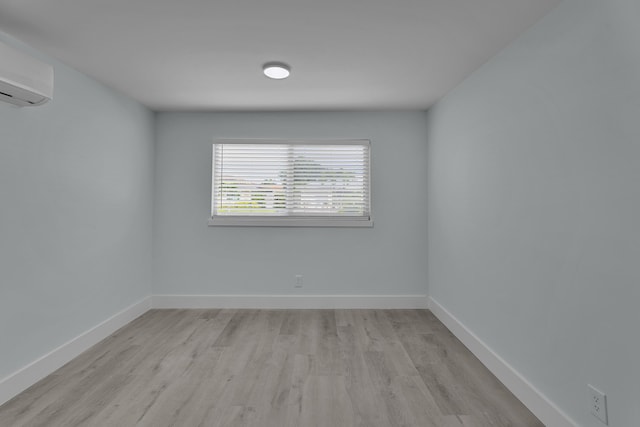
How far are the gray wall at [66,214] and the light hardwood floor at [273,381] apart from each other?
376 mm

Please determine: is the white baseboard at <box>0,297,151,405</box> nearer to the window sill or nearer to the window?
the window sill

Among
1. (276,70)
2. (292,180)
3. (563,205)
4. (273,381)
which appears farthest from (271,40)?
(273,381)

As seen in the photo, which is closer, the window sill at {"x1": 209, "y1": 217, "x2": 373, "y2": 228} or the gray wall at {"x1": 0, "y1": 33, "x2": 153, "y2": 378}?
the gray wall at {"x1": 0, "y1": 33, "x2": 153, "y2": 378}

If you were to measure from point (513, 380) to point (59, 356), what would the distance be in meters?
3.23

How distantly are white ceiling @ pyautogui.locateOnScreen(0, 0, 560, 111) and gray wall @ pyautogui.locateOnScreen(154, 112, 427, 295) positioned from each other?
69 centimetres

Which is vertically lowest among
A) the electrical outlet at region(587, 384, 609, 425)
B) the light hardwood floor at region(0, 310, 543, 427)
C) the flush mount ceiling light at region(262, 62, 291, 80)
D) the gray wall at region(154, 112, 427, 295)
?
the light hardwood floor at region(0, 310, 543, 427)

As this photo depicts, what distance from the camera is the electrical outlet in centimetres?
151

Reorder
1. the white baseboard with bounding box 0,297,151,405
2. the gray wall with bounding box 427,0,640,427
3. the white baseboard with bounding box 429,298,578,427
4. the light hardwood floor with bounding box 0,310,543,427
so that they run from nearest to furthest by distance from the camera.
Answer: the gray wall with bounding box 427,0,640,427
the white baseboard with bounding box 429,298,578,427
the light hardwood floor with bounding box 0,310,543,427
the white baseboard with bounding box 0,297,151,405

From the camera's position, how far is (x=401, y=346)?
2.91 m

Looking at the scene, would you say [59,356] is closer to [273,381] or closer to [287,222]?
[273,381]

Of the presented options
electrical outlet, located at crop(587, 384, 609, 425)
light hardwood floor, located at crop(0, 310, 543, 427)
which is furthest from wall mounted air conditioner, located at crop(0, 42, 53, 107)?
electrical outlet, located at crop(587, 384, 609, 425)

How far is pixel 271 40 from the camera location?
7.41 ft

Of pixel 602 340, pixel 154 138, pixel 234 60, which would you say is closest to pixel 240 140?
pixel 154 138

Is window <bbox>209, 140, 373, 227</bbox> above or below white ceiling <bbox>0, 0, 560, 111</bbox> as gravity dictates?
below
